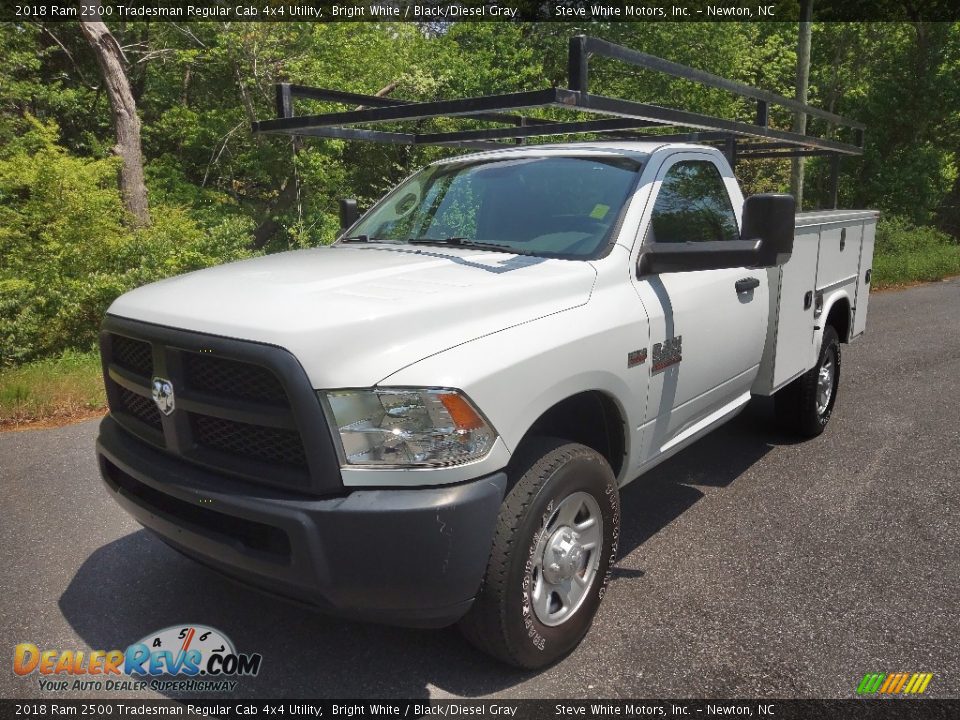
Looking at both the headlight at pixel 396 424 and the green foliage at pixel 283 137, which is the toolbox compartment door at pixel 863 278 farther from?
the headlight at pixel 396 424

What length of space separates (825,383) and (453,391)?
4247 millimetres

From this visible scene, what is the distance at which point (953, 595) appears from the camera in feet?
10.7

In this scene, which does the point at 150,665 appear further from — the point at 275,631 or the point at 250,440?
the point at 250,440

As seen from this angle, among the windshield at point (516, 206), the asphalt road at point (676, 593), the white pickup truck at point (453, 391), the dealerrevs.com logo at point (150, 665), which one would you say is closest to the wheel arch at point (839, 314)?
the asphalt road at point (676, 593)

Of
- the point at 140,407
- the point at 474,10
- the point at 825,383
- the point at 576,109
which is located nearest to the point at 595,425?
the point at 576,109

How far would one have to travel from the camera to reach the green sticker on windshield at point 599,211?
3.37 m

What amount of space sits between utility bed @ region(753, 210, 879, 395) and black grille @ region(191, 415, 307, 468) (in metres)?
3.03

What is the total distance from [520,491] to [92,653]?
1837mm

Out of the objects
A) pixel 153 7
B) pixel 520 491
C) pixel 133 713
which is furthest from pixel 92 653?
pixel 153 7

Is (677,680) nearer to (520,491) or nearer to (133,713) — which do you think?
(520,491)

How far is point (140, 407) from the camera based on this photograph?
112 inches

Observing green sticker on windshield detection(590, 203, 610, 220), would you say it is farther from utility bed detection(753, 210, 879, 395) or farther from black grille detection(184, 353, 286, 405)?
black grille detection(184, 353, 286, 405)

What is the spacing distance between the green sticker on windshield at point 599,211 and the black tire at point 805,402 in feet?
8.40

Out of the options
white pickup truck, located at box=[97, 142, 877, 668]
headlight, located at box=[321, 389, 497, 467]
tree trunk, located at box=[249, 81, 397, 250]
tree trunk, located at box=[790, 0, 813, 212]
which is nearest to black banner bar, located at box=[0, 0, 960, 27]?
tree trunk, located at box=[249, 81, 397, 250]
